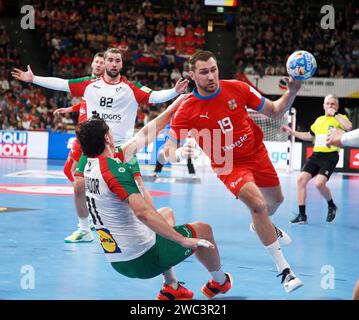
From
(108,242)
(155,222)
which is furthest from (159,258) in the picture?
(155,222)

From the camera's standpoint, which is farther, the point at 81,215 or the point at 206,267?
the point at 81,215

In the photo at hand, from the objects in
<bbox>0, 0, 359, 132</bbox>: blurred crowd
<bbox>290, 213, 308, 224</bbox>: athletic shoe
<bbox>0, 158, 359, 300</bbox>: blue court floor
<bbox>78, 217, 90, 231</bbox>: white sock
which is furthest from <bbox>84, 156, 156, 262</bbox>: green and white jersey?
<bbox>0, 0, 359, 132</bbox>: blurred crowd

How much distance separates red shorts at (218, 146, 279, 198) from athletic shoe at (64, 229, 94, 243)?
2239 millimetres

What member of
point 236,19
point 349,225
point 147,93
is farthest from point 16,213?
point 236,19

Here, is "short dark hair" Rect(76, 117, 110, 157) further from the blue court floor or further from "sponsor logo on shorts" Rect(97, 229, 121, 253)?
the blue court floor

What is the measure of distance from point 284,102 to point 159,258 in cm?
208

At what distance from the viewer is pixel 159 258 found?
4.71 meters

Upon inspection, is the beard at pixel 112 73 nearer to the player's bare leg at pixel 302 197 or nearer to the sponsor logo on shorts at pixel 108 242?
the sponsor logo on shorts at pixel 108 242

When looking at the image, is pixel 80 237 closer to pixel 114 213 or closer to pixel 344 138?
pixel 114 213

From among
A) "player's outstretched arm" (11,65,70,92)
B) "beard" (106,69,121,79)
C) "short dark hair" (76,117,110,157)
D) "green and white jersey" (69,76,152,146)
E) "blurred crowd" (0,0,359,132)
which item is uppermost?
"blurred crowd" (0,0,359,132)

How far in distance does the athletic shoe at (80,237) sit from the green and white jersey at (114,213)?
2858 millimetres

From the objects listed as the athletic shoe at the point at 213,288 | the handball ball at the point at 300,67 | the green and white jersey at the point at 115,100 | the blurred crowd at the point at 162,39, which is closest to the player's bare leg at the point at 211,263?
the athletic shoe at the point at 213,288

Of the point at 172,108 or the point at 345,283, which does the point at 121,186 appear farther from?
the point at 345,283

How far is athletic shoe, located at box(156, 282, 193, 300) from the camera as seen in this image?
5047 mm
